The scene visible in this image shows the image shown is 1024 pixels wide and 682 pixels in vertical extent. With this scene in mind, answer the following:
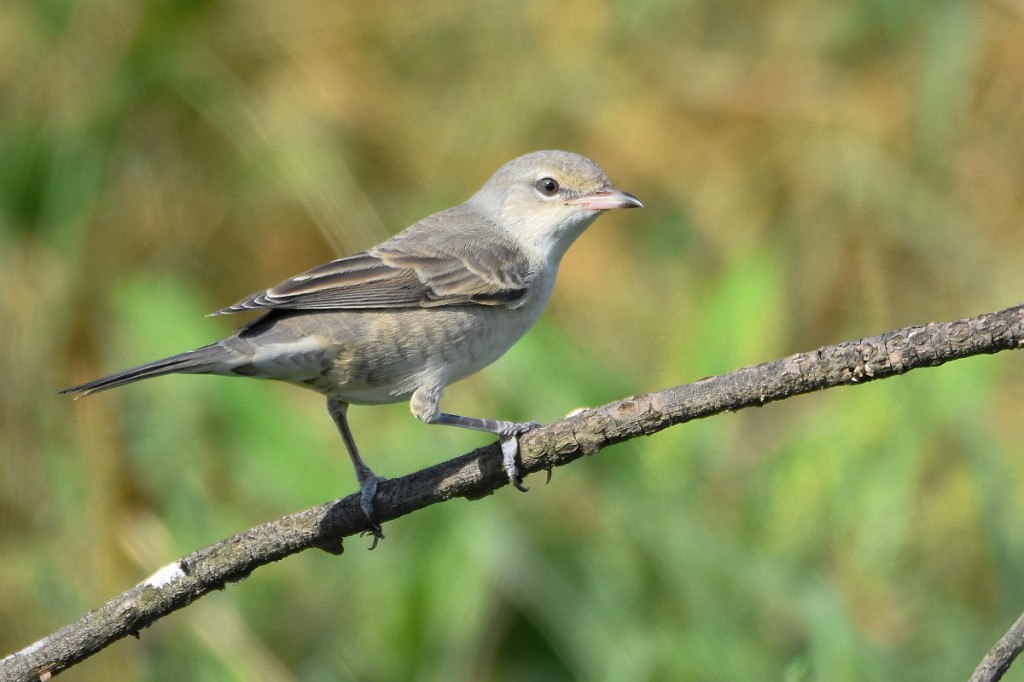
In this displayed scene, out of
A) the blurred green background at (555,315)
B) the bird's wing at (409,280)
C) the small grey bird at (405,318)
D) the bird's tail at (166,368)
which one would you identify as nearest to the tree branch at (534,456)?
the small grey bird at (405,318)

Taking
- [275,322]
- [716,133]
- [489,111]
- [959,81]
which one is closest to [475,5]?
[489,111]

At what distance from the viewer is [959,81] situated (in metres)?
5.82

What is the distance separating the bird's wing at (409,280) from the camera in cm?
388

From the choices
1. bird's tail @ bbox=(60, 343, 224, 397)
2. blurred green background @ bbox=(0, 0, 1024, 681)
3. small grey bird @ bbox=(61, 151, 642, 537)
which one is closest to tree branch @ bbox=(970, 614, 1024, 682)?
small grey bird @ bbox=(61, 151, 642, 537)

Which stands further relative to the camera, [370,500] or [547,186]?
[547,186]

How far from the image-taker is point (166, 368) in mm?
3285

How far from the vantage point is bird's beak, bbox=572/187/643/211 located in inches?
171

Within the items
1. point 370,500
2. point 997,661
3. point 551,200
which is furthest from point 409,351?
point 997,661

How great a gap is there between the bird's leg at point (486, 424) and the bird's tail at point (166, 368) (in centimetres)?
69

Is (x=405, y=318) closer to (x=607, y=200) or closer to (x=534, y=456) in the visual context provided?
(x=607, y=200)

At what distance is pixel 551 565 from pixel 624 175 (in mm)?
3023

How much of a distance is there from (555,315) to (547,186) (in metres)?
2.36

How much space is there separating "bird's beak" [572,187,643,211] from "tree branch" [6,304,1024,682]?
148 cm

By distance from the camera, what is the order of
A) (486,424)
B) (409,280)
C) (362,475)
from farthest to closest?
1. (409,280)
2. (362,475)
3. (486,424)
